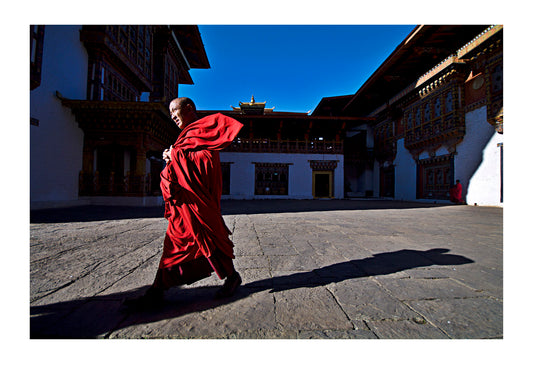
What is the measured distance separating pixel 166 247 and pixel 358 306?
1.22m

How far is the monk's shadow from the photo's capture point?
3.65ft

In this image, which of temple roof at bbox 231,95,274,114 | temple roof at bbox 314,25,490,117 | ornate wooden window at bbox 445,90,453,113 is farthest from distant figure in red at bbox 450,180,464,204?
temple roof at bbox 231,95,274,114

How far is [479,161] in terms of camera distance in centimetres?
924

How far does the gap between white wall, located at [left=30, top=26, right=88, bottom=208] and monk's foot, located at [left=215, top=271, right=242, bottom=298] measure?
26.2 feet

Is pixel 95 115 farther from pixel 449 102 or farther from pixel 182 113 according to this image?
pixel 449 102

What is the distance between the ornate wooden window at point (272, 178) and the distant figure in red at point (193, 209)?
13326 millimetres

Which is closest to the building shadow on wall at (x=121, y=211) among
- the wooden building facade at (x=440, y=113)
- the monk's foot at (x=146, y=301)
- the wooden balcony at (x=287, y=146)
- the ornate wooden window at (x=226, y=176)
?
the wooden building facade at (x=440, y=113)

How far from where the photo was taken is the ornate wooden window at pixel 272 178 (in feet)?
48.5

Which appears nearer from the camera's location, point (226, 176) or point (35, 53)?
point (35, 53)

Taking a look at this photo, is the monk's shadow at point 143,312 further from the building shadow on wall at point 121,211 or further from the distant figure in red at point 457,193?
the distant figure in red at point 457,193

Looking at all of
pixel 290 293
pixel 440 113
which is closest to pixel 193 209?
pixel 290 293

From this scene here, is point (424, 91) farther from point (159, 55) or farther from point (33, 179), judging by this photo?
point (33, 179)

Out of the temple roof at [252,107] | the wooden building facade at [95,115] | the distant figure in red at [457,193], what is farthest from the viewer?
the temple roof at [252,107]

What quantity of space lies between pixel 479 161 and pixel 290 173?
918cm
